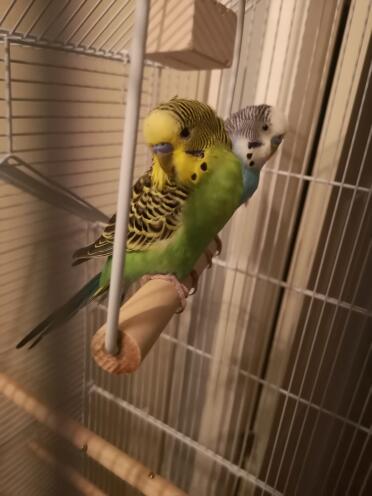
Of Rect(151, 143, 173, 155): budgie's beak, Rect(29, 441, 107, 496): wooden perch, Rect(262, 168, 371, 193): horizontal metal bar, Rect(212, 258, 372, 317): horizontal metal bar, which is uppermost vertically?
Rect(151, 143, 173, 155): budgie's beak

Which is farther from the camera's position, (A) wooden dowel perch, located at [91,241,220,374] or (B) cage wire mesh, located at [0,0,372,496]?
(B) cage wire mesh, located at [0,0,372,496]

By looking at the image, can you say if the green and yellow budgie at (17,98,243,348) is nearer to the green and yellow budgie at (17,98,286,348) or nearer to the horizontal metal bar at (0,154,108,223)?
the green and yellow budgie at (17,98,286,348)

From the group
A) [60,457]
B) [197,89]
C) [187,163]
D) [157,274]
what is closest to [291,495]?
[60,457]

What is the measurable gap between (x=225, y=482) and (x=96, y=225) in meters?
0.77

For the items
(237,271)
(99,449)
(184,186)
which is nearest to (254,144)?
(184,186)

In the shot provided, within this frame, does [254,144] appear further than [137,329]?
Yes

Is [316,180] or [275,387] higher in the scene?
[316,180]

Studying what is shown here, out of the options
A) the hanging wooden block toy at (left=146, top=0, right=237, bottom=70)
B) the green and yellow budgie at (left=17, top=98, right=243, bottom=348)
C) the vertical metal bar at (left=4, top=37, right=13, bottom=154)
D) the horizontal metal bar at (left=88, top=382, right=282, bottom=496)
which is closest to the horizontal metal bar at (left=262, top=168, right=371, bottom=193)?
the green and yellow budgie at (left=17, top=98, right=243, bottom=348)

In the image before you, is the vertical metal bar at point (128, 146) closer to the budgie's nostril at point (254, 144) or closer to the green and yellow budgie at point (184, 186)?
the green and yellow budgie at point (184, 186)

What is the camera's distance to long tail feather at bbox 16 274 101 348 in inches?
21.4

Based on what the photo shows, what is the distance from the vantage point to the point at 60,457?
924mm

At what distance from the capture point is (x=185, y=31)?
365mm

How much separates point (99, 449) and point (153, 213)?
0.36m

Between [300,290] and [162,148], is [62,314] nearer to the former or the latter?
[162,148]
